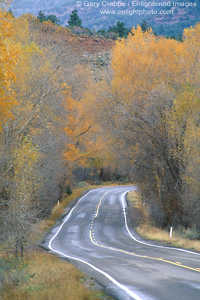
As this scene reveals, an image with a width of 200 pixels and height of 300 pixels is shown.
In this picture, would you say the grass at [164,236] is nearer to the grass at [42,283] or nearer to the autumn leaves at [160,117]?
the autumn leaves at [160,117]

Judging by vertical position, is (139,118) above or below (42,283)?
above

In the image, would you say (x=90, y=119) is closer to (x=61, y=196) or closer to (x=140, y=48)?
(x=61, y=196)

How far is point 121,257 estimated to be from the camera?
15875mm

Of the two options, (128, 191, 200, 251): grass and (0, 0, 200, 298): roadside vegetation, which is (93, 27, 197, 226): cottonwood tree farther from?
(128, 191, 200, 251): grass

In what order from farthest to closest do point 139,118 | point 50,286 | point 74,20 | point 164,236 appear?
1. point 74,20
2. point 139,118
3. point 164,236
4. point 50,286

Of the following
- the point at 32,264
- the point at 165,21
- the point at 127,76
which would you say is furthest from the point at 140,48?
Result: the point at 165,21

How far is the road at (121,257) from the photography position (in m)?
8.91

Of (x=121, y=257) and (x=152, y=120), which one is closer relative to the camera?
(x=121, y=257)

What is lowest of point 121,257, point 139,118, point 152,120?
point 121,257

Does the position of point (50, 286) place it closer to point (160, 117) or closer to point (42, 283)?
point (42, 283)

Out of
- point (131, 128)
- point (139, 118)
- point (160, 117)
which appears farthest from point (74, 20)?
point (160, 117)

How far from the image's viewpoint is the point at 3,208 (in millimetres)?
16906

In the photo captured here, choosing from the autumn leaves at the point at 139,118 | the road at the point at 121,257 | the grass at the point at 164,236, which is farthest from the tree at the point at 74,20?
the grass at the point at 164,236

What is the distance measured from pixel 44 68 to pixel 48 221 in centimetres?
1437
